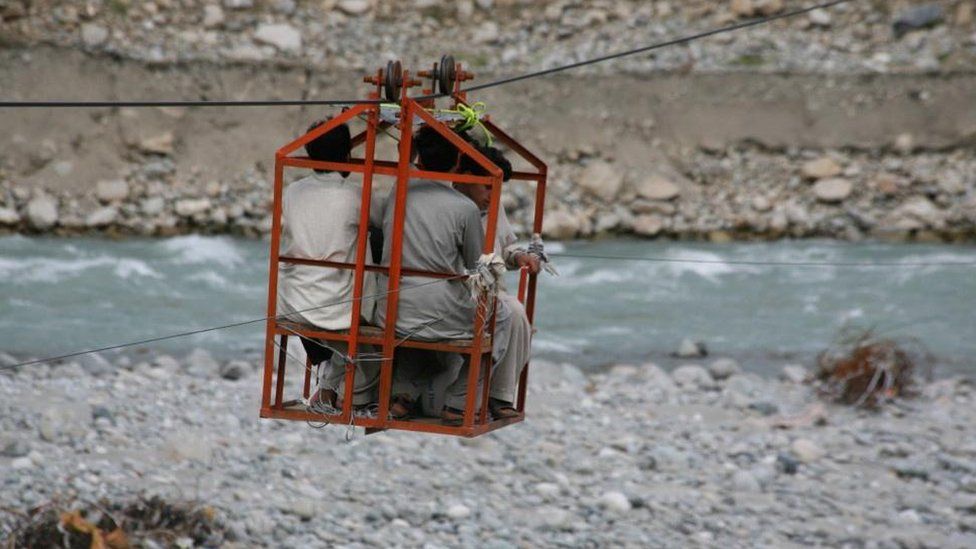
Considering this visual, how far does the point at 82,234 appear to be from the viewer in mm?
20156

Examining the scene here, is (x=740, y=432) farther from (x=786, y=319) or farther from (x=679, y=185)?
(x=679, y=185)

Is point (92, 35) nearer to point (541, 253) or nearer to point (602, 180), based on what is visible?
point (602, 180)

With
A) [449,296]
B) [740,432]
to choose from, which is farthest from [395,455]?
[449,296]

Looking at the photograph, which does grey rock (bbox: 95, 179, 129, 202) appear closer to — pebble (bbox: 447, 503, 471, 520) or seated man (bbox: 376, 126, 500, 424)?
pebble (bbox: 447, 503, 471, 520)

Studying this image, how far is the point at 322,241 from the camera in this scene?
18.7 feet

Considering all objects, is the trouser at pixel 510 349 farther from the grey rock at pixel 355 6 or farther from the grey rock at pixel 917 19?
the grey rock at pixel 917 19

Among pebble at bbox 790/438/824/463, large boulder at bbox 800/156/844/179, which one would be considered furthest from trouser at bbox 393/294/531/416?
large boulder at bbox 800/156/844/179

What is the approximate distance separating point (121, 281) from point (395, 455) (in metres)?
7.81

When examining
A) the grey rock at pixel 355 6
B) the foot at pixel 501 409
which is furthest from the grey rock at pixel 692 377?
the grey rock at pixel 355 6

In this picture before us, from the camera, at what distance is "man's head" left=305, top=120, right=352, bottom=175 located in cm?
568

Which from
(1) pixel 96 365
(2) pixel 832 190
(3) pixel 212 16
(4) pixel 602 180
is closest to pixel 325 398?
(1) pixel 96 365

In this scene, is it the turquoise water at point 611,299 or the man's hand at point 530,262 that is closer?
the man's hand at point 530,262

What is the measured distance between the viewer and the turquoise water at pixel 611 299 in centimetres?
1528

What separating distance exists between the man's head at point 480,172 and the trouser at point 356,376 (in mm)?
840
